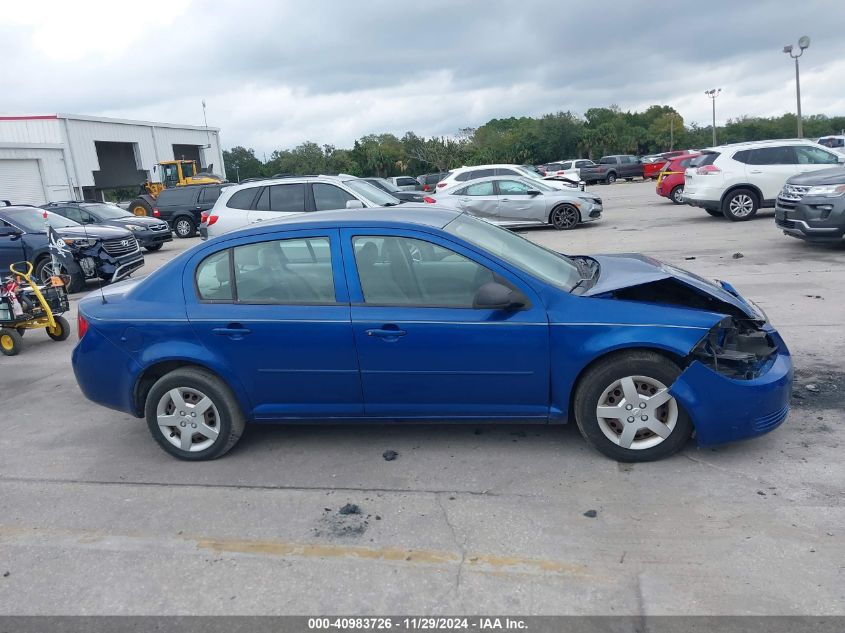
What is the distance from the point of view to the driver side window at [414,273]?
170 inches

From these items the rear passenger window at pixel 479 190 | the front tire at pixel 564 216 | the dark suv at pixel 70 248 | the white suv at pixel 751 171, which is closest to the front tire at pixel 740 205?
the white suv at pixel 751 171

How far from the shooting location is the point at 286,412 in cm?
459

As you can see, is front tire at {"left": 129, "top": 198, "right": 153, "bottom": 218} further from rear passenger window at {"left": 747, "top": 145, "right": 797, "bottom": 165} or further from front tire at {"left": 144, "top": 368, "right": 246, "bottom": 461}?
front tire at {"left": 144, "top": 368, "right": 246, "bottom": 461}

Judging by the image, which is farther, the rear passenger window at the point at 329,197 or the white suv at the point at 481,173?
the white suv at the point at 481,173

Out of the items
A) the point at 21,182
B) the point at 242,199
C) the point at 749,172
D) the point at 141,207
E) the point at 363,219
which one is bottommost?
the point at 749,172

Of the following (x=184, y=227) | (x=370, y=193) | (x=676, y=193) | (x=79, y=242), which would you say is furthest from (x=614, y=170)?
(x=79, y=242)

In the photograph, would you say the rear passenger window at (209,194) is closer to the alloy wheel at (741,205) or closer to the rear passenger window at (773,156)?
the alloy wheel at (741,205)

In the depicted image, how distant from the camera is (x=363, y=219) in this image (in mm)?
4594

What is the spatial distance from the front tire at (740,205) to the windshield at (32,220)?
1459cm

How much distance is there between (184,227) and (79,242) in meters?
11.4

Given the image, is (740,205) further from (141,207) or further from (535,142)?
(535,142)

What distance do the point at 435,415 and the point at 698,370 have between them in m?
1.63
